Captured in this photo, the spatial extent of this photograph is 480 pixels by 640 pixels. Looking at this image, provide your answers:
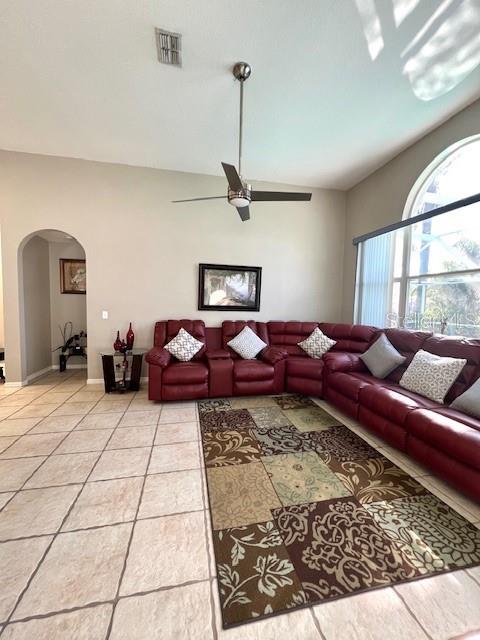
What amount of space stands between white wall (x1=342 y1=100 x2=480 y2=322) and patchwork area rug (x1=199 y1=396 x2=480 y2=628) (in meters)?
3.24

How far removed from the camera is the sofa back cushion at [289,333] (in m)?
4.36

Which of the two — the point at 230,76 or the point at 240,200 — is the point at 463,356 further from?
the point at 230,76

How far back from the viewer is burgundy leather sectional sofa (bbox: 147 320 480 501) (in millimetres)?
1856

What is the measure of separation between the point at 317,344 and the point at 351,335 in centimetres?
55

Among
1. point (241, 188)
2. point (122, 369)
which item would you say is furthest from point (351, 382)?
point (122, 369)

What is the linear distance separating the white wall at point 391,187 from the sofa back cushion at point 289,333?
1030 millimetres

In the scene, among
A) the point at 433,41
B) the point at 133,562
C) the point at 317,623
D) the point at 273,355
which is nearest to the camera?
the point at 317,623

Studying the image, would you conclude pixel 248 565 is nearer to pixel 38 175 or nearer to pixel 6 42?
pixel 6 42

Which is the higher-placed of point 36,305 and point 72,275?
point 72,275

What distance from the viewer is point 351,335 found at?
402 cm

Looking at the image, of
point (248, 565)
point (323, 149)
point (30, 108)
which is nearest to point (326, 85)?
point (323, 149)

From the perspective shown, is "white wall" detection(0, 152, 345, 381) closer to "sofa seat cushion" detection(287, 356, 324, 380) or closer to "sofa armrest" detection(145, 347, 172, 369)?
"sofa armrest" detection(145, 347, 172, 369)

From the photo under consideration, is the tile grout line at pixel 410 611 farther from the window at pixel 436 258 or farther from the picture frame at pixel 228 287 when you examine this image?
the picture frame at pixel 228 287

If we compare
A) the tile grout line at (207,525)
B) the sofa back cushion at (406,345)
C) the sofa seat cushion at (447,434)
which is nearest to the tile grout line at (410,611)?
the tile grout line at (207,525)
